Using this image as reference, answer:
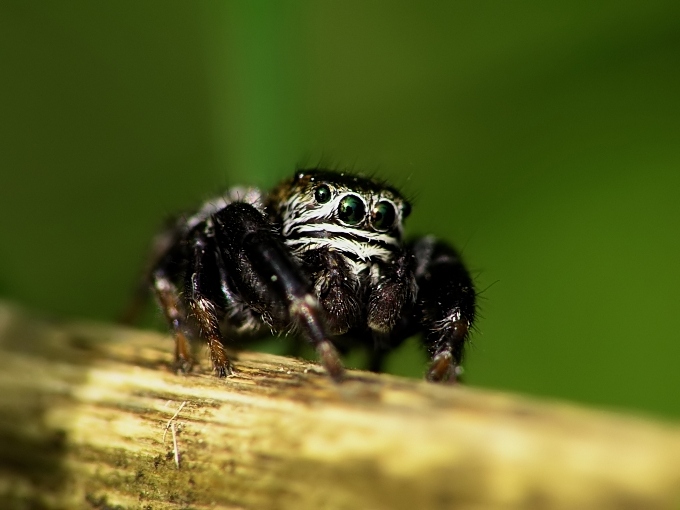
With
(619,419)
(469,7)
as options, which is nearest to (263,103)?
(469,7)

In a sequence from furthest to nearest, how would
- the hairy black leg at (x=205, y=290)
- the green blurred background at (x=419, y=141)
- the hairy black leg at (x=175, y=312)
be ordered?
the green blurred background at (x=419, y=141), the hairy black leg at (x=205, y=290), the hairy black leg at (x=175, y=312)

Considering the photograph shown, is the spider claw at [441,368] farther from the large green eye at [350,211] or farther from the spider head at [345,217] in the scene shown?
the large green eye at [350,211]

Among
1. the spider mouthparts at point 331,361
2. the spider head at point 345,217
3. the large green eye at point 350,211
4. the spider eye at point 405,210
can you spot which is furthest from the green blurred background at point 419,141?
the spider mouthparts at point 331,361

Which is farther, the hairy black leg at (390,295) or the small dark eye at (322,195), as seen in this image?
the small dark eye at (322,195)

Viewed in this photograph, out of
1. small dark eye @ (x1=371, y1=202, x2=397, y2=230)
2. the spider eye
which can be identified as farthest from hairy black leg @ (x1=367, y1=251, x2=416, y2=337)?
the spider eye

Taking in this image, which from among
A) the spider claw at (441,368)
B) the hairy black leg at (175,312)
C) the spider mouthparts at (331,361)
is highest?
the spider mouthparts at (331,361)

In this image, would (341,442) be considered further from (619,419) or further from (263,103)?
(263,103)

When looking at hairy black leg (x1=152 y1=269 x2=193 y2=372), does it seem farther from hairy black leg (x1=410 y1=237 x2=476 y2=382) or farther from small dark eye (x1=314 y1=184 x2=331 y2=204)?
hairy black leg (x1=410 y1=237 x2=476 y2=382)

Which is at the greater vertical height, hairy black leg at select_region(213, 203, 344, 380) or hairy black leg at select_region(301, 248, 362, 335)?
hairy black leg at select_region(213, 203, 344, 380)
